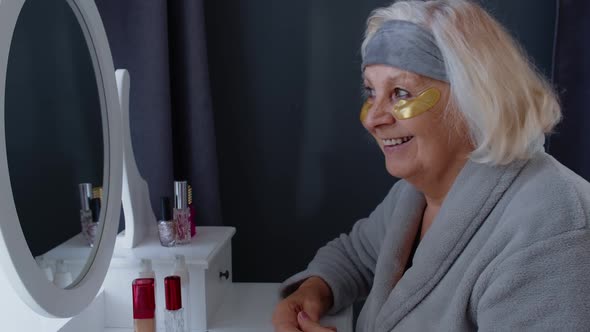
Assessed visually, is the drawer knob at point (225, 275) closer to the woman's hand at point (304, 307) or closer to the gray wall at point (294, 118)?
the woman's hand at point (304, 307)

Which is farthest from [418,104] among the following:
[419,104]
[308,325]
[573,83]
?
[573,83]

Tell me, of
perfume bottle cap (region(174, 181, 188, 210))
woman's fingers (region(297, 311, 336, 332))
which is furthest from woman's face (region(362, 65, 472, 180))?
perfume bottle cap (region(174, 181, 188, 210))

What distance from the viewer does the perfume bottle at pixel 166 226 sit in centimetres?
120

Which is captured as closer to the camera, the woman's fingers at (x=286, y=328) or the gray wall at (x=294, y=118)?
the woman's fingers at (x=286, y=328)

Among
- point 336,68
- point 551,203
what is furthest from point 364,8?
point 551,203

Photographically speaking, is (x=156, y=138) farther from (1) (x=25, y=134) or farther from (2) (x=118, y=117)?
(1) (x=25, y=134)

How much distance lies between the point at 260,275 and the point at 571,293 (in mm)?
1043

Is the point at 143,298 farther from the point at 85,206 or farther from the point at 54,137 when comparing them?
the point at 54,137

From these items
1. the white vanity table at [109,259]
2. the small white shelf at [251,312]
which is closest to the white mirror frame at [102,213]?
the white vanity table at [109,259]

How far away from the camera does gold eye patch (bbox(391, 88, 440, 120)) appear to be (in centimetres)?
98

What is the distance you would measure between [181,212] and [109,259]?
0.68 ft

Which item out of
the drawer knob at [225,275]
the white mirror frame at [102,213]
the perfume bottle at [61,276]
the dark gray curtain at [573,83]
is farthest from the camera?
the dark gray curtain at [573,83]

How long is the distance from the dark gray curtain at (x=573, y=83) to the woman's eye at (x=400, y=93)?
0.75 metres

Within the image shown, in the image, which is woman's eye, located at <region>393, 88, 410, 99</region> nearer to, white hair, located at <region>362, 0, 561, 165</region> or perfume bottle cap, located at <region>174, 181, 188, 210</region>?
white hair, located at <region>362, 0, 561, 165</region>
